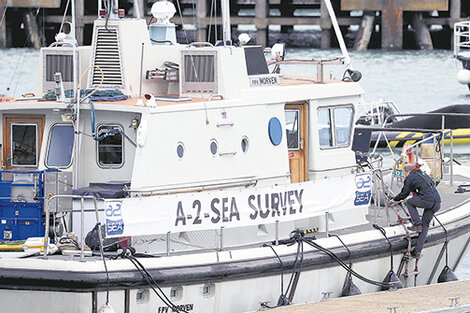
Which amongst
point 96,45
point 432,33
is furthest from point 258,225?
point 432,33

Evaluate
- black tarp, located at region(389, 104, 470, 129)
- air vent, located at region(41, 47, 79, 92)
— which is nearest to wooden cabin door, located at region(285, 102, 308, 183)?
air vent, located at region(41, 47, 79, 92)

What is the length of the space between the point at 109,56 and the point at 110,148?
130cm

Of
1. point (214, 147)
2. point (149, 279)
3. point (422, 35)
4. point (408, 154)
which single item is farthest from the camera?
point (422, 35)

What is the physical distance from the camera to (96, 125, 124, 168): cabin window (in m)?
13.3

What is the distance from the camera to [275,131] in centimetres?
1410

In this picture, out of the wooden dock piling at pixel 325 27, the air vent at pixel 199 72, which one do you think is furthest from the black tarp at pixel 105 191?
the wooden dock piling at pixel 325 27

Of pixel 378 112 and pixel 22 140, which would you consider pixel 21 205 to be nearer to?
pixel 22 140

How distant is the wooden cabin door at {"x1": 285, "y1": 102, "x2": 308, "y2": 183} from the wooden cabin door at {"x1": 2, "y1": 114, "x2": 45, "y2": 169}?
3398mm

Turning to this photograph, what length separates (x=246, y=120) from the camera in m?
13.8

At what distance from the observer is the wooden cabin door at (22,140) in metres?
13.6

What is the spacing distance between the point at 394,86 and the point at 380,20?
1198 cm

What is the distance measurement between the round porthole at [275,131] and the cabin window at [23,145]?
3.04 metres

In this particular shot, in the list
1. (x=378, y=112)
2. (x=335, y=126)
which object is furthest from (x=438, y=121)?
(x=335, y=126)

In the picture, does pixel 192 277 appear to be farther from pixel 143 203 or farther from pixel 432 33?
pixel 432 33
